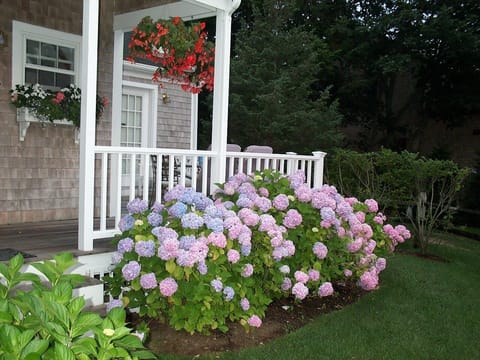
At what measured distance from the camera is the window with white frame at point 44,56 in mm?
5145

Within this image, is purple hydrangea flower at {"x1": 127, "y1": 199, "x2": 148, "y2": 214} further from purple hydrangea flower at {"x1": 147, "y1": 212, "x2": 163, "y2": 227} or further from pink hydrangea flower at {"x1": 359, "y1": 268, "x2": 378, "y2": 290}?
pink hydrangea flower at {"x1": 359, "y1": 268, "x2": 378, "y2": 290}

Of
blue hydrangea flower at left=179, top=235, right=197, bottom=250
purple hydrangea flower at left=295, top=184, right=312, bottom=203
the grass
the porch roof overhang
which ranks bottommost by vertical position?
the grass

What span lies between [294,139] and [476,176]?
4.65 metres

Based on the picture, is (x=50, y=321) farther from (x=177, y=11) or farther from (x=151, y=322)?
(x=177, y=11)

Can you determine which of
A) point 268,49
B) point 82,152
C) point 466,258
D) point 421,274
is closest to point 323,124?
point 268,49

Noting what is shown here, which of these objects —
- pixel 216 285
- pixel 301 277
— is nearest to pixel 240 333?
pixel 216 285

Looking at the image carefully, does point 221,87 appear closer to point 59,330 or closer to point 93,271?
point 93,271

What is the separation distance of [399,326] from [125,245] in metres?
2.29

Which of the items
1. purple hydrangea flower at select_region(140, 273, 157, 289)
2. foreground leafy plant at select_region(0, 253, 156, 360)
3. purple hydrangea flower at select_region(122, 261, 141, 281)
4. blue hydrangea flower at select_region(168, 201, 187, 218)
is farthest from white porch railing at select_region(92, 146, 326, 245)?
foreground leafy plant at select_region(0, 253, 156, 360)

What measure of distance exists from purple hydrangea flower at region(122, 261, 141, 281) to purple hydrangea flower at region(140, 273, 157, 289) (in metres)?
0.07

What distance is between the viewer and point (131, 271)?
3.23 meters

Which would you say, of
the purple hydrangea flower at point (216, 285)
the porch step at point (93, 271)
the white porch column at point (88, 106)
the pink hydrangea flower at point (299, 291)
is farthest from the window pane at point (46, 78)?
the pink hydrangea flower at point (299, 291)

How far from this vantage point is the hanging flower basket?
4703 mm

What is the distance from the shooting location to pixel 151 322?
3686 millimetres
